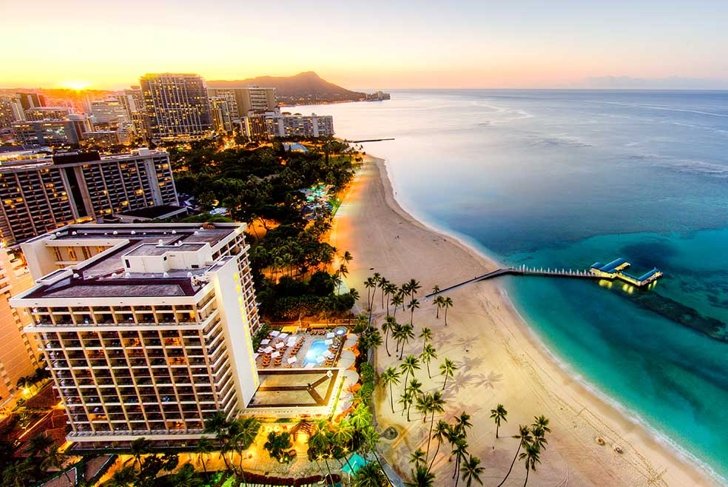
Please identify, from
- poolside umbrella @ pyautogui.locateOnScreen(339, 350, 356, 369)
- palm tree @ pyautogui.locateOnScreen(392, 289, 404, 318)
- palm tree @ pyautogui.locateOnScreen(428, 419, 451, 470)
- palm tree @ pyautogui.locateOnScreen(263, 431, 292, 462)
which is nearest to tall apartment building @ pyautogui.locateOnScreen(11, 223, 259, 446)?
palm tree @ pyautogui.locateOnScreen(263, 431, 292, 462)

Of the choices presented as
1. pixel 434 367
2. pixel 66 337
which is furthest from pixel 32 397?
pixel 434 367

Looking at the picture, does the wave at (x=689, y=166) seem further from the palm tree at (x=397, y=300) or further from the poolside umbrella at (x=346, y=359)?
the poolside umbrella at (x=346, y=359)

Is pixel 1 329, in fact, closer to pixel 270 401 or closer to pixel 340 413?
pixel 270 401

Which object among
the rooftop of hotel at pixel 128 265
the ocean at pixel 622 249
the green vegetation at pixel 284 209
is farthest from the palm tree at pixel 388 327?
the ocean at pixel 622 249

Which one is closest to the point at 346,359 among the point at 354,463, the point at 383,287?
the point at 354,463

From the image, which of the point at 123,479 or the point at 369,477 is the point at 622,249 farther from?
the point at 123,479

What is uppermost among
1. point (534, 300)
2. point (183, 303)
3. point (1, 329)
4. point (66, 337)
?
point (183, 303)
